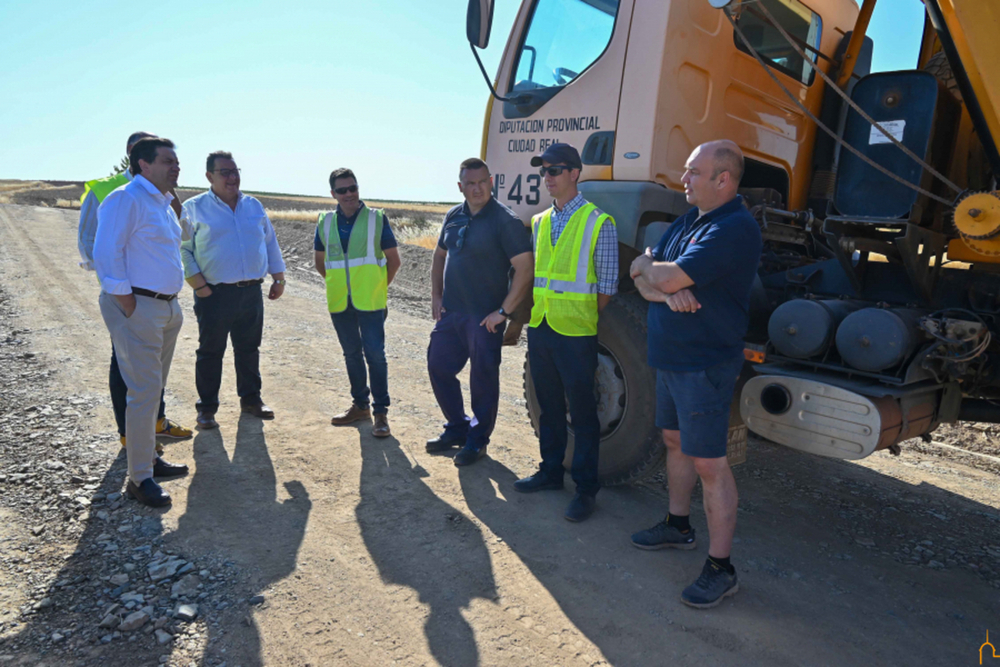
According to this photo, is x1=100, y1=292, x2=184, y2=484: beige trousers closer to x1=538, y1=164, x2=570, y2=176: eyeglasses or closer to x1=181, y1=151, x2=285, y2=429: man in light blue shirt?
x1=181, y1=151, x2=285, y2=429: man in light blue shirt

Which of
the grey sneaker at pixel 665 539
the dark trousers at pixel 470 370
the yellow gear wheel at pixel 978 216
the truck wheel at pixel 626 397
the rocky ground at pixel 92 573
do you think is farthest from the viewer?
the dark trousers at pixel 470 370

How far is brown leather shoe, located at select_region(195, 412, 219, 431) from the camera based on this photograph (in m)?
4.70

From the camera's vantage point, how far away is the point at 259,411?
4996mm

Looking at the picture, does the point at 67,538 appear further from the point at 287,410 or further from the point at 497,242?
the point at 497,242

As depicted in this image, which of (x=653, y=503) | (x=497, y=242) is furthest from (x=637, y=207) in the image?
(x=653, y=503)

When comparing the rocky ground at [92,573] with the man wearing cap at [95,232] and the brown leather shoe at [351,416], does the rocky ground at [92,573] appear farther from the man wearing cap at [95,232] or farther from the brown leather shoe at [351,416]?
the brown leather shoe at [351,416]

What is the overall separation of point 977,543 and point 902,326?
151 centimetres

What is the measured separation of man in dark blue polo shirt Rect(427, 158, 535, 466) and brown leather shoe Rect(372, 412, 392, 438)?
38 cm

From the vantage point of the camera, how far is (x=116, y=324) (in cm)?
348

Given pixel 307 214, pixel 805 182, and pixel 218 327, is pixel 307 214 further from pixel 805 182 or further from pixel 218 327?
pixel 805 182

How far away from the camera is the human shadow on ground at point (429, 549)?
2566mm

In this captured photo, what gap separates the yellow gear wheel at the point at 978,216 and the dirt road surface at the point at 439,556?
1665 millimetres

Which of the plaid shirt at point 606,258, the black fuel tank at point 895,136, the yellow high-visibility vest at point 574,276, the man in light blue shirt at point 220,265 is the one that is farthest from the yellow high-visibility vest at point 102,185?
the black fuel tank at point 895,136

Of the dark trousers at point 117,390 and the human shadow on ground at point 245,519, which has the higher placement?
the dark trousers at point 117,390
